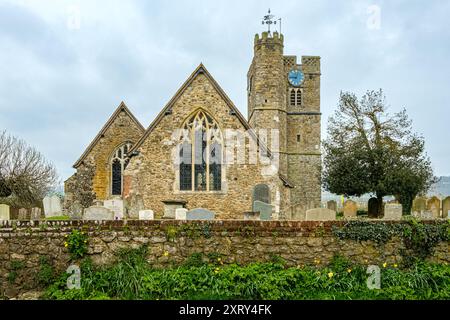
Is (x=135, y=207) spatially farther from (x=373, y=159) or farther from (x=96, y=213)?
(x=373, y=159)

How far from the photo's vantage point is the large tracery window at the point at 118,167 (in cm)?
2356

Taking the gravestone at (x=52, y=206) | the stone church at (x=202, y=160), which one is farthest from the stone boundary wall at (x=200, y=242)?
the stone church at (x=202, y=160)

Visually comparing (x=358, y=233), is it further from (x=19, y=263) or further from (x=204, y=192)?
(x=204, y=192)

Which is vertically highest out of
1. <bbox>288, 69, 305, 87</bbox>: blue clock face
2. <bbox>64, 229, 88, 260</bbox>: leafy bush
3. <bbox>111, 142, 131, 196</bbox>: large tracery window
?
<bbox>288, 69, 305, 87</bbox>: blue clock face

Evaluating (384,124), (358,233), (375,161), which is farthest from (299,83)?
(358,233)

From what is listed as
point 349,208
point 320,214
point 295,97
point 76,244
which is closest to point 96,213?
point 76,244

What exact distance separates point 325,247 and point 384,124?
26.7m

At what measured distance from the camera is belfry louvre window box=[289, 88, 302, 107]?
139 feet

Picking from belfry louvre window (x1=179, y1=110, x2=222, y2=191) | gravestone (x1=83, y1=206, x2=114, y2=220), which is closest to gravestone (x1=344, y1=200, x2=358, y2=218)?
belfry louvre window (x1=179, y1=110, x2=222, y2=191)

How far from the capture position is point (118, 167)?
23734 millimetres

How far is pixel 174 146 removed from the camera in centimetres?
1806

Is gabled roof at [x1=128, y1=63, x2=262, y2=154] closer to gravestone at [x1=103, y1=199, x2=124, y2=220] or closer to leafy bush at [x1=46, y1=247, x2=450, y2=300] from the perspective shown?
gravestone at [x1=103, y1=199, x2=124, y2=220]

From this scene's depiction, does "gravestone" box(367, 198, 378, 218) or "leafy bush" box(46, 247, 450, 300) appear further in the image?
"gravestone" box(367, 198, 378, 218)

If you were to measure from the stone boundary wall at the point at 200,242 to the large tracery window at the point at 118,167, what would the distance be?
49.0ft
